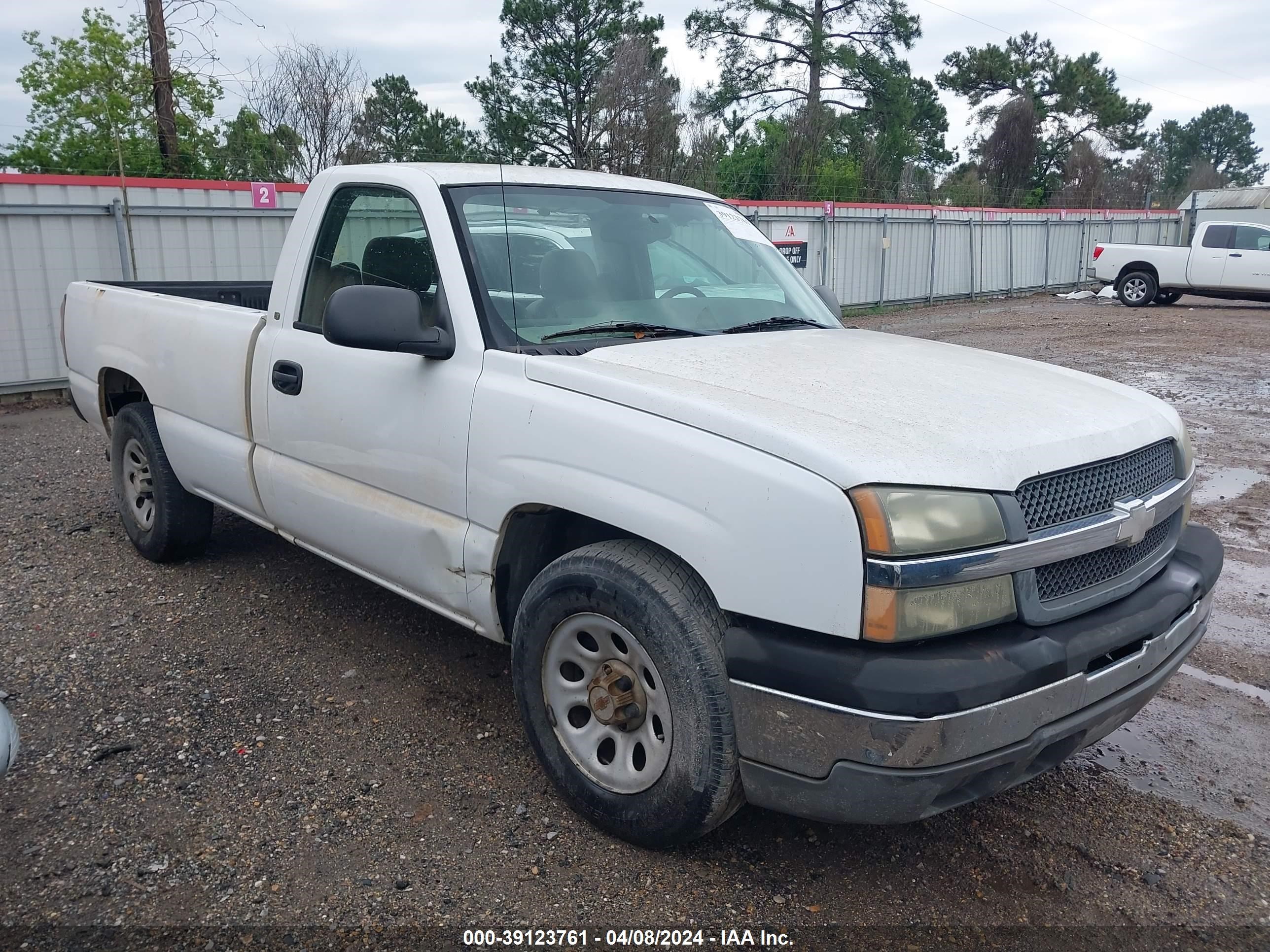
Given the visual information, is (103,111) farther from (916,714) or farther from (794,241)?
(916,714)

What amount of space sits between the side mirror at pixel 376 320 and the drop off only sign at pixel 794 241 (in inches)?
540

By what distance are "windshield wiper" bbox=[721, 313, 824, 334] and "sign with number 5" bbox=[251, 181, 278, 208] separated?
9416mm

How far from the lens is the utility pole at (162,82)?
15148mm

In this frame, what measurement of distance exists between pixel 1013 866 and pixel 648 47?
89.4 feet

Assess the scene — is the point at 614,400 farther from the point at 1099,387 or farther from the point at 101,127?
the point at 101,127

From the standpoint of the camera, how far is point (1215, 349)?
14344mm

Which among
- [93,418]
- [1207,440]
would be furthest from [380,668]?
[1207,440]

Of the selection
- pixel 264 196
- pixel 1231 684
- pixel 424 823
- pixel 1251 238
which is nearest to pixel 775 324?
pixel 424 823

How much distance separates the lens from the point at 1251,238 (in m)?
20.0

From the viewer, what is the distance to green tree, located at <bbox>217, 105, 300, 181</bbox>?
63.6ft

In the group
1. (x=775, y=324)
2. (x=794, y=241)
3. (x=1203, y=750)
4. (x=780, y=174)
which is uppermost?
(x=780, y=174)

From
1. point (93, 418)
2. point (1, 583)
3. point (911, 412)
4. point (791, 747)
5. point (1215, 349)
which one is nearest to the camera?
point (791, 747)

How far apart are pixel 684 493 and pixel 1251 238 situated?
71.0 feet

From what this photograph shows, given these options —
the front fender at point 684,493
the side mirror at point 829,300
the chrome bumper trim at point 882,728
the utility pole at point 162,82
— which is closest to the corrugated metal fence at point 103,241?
the utility pole at point 162,82
